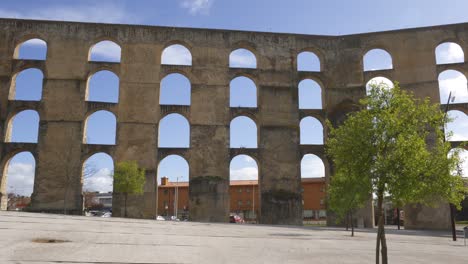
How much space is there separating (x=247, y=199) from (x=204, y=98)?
111ft

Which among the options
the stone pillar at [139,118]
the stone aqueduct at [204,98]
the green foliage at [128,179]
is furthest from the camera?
the stone aqueduct at [204,98]

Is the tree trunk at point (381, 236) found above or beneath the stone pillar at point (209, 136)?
beneath

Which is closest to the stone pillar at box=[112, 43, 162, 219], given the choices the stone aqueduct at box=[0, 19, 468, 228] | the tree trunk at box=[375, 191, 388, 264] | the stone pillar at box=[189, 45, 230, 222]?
the stone aqueduct at box=[0, 19, 468, 228]

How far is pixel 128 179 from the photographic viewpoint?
25344 mm

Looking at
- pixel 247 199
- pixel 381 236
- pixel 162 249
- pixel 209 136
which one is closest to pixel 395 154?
pixel 381 236

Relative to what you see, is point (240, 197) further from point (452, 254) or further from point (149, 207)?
point (452, 254)

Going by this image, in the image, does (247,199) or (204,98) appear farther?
(247,199)

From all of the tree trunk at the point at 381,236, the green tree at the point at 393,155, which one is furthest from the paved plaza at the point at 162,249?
the green tree at the point at 393,155

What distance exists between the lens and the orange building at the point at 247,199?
5912cm

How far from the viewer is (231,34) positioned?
30766 mm

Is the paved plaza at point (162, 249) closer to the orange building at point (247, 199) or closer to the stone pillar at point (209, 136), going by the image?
the stone pillar at point (209, 136)

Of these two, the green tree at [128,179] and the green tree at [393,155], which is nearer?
the green tree at [393,155]

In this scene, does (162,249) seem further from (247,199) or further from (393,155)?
(247,199)

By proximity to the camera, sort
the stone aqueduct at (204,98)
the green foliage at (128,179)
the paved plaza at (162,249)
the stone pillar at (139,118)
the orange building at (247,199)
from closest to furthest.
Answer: the paved plaza at (162,249) < the green foliage at (128,179) < the stone pillar at (139,118) < the stone aqueduct at (204,98) < the orange building at (247,199)
